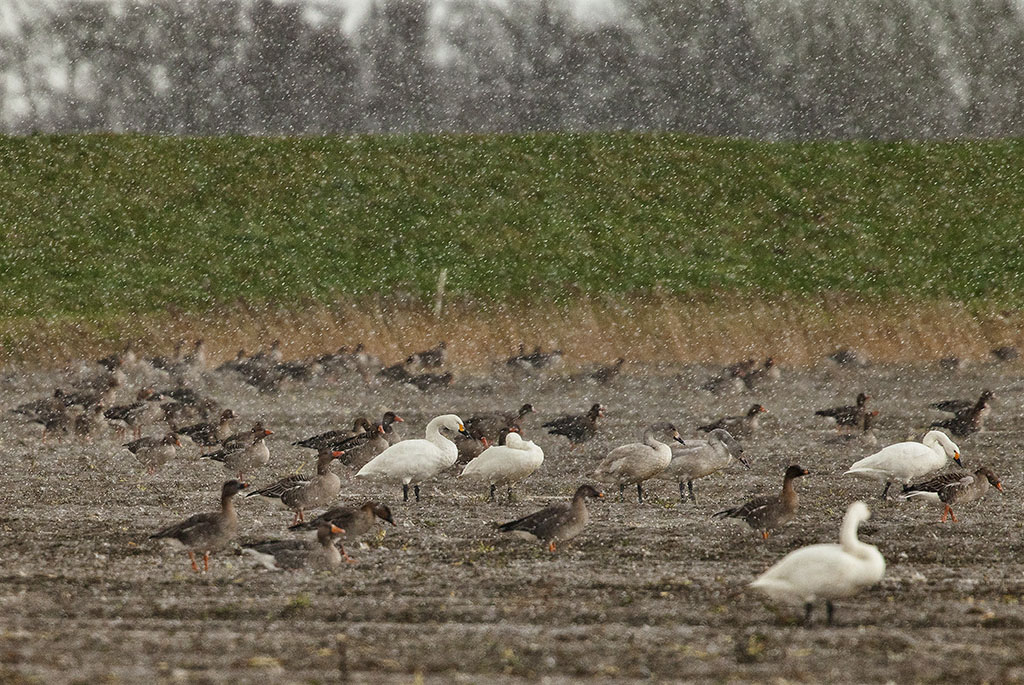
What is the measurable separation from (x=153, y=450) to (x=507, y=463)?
7708mm

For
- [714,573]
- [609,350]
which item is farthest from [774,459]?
[609,350]

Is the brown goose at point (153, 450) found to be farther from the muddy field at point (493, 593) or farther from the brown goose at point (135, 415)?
the brown goose at point (135, 415)

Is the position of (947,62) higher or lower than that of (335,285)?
higher

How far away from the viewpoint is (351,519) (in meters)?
16.3

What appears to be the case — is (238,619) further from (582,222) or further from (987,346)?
(582,222)

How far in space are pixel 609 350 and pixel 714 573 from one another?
3253cm

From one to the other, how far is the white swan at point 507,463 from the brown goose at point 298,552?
17.5 ft

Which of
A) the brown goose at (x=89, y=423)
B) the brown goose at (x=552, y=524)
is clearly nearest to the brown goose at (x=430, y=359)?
the brown goose at (x=89, y=423)

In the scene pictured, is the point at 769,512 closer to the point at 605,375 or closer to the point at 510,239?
the point at 605,375

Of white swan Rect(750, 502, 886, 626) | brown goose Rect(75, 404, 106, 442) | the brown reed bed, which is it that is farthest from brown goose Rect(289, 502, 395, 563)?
the brown reed bed

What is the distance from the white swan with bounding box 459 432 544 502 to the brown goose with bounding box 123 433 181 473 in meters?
6.76

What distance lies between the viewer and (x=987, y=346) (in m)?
48.1

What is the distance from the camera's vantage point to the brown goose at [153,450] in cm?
2406

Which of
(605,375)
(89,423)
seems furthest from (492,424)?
(605,375)
